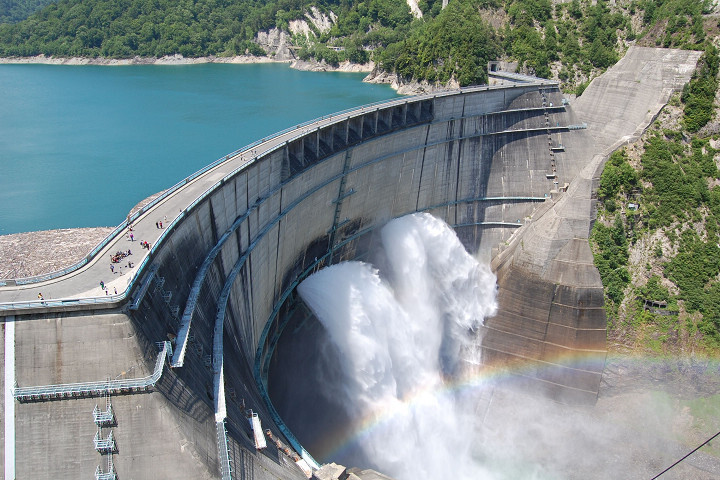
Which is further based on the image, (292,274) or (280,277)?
(292,274)

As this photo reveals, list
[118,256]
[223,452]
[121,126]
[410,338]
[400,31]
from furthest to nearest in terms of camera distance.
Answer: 1. [400,31]
2. [121,126]
3. [410,338]
4. [118,256]
5. [223,452]

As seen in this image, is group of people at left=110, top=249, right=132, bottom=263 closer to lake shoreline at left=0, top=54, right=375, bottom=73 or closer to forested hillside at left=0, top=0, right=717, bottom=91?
forested hillside at left=0, top=0, right=717, bottom=91

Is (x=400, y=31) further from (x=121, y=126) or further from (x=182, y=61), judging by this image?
(x=121, y=126)

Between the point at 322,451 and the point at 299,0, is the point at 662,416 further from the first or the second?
the point at 299,0

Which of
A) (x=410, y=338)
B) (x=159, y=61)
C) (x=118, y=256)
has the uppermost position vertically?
(x=159, y=61)

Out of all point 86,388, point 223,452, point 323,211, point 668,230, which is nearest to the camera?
point 86,388

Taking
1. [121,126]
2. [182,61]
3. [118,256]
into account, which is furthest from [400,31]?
[118,256]
